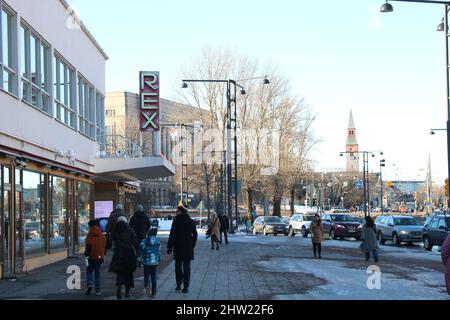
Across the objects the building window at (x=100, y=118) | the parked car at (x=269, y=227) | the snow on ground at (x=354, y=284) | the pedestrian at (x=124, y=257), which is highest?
the building window at (x=100, y=118)

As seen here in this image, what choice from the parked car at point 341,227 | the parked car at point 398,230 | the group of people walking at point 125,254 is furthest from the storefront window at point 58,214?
the parked car at point 341,227

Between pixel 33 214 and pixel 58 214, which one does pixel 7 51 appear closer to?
pixel 33 214

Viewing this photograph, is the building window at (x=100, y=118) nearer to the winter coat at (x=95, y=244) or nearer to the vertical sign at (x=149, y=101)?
the vertical sign at (x=149, y=101)

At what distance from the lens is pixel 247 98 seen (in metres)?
53.7

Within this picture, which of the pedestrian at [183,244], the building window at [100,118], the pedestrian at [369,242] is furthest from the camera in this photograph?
the building window at [100,118]

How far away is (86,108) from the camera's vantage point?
27312mm

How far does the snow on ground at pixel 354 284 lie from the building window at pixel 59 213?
6546mm

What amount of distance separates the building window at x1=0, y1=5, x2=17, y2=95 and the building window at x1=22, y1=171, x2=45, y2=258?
2568 mm

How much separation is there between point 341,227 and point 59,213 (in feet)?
68.3

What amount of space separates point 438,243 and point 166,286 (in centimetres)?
1818

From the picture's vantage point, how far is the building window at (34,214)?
58.4 ft

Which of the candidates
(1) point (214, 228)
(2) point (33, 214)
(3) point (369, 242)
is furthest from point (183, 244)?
(1) point (214, 228)

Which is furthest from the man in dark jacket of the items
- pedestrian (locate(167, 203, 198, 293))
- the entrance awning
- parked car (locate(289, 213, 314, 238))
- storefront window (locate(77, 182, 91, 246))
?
parked car (locate(289, 213, 314, 238))

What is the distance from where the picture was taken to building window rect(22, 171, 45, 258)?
17.8m
